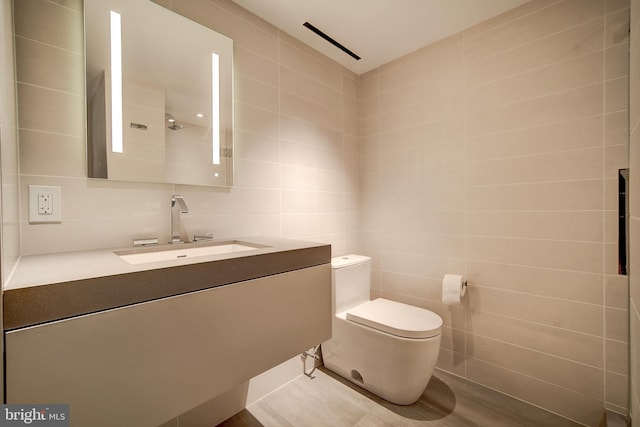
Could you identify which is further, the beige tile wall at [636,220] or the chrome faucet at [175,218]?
the chrome faucet at [175,218]

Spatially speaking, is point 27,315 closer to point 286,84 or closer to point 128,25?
point 128,25

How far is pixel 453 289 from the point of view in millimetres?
1717

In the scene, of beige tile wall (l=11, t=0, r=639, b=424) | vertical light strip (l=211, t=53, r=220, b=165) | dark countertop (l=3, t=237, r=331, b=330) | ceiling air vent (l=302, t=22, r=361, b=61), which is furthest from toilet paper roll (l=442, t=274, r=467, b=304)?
ceiling air vent (l=302, t=22, r=361, b=61)

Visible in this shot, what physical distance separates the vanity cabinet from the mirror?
730mm

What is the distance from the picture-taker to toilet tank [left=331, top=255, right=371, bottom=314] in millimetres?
1826

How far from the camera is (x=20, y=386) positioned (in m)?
0.59

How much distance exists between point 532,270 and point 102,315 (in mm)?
1973

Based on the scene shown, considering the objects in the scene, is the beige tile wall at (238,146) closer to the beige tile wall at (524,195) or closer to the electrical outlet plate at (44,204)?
the electrical outlet plate at (44,204)

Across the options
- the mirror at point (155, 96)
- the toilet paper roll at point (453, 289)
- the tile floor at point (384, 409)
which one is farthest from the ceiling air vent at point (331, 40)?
the tile floor at point (384, 409)

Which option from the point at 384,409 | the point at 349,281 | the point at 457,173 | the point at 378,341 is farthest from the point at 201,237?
the point at 457,173

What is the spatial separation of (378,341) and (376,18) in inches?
76.7

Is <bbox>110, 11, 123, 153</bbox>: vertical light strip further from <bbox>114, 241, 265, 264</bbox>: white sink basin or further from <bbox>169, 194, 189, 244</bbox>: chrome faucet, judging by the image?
<bbox>114, 241, 265, 264</bbox>: white sink basin

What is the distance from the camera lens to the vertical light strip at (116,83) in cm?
117

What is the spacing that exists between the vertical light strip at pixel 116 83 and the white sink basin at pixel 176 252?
45 cm
